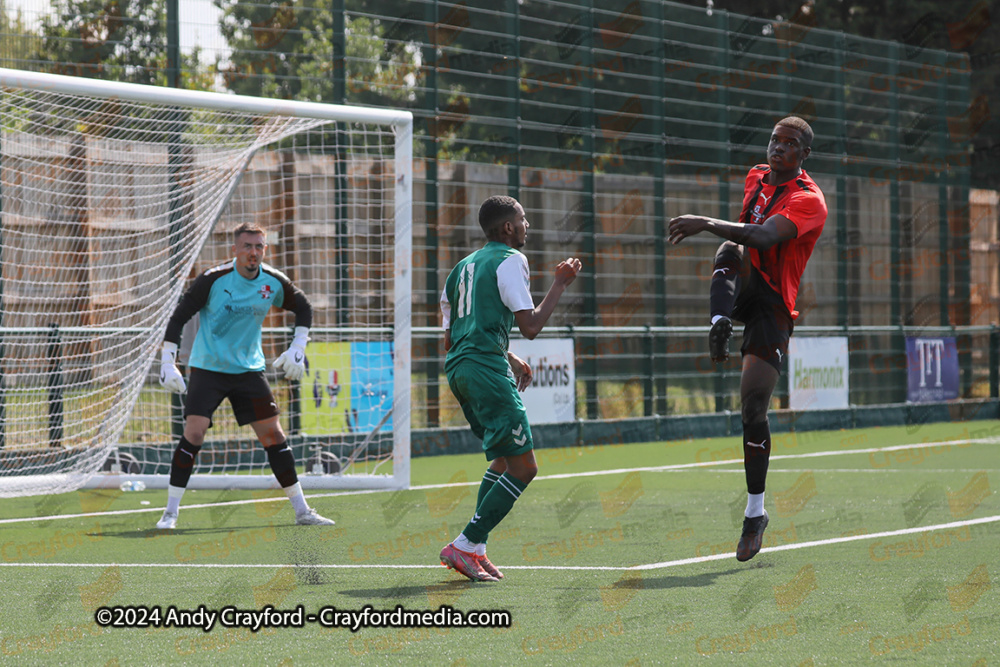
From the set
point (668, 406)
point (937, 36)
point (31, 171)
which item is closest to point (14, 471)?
point (31, 171)

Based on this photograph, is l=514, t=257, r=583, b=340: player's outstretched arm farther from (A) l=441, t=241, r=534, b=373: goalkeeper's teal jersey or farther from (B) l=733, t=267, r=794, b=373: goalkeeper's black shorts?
(B) l=733, t=267, r=794, b=373: goalkeeper's black shorts

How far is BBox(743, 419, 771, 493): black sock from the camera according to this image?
675 cm

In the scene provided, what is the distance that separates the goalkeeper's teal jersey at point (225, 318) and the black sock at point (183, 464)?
547 mm

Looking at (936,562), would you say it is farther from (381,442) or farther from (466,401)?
(381,442)

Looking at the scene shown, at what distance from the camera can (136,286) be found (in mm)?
10477

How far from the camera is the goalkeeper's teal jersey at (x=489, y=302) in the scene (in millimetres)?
6016

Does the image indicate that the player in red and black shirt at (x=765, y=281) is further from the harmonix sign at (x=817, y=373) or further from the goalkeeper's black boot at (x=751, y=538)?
the harmonix sign at (x=817, y=373)

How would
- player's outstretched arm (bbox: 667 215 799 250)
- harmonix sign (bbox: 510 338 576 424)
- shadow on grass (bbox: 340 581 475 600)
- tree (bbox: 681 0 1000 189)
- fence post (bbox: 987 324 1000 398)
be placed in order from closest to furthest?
1. shadow on grass (bbox: 340 581 475 600)
2. player's outstretched arm (bbox: 667 215 799 250)
3. harmonix sign (bbox: 510 338 576 424)
4. fence post (bbox: 987 324 1000 398)
5. tree (bbox: 681 0 1000 189)

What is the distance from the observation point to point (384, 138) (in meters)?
13.3

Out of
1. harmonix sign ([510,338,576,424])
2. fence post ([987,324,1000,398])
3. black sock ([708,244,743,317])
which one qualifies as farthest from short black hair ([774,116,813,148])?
fence post ([987,324,1000,398])

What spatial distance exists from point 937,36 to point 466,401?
2265 centimetres

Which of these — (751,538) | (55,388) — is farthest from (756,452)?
(55,388)

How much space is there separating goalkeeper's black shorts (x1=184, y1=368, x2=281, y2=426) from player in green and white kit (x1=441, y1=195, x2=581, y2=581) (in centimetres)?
271

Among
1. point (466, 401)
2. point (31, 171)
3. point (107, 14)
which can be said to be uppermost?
point (107, 14)
